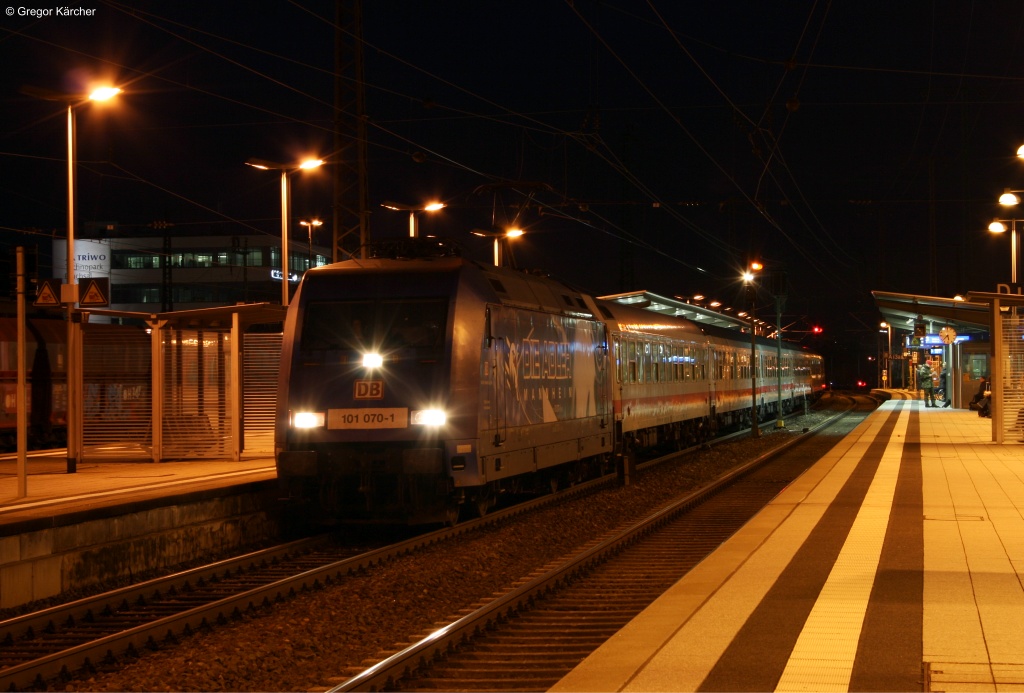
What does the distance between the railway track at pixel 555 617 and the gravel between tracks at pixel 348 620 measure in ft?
1.46

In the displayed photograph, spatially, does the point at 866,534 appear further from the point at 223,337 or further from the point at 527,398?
the point at 223,337

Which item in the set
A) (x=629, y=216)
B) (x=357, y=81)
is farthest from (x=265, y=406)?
(x=629, y=216)

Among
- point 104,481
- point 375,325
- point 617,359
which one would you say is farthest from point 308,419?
point 617,359

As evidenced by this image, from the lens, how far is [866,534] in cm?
1270

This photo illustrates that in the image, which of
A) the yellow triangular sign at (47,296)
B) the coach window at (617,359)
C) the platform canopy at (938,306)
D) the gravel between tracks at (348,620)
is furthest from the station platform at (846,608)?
the platform canopy at (938,306)

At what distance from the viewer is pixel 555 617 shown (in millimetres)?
9461

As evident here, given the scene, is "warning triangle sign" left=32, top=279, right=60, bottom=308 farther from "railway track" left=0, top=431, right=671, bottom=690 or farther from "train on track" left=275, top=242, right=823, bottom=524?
"railway track" left=0, top=431, right=671, bottom=690

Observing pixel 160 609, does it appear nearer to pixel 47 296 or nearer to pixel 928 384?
pixel 47 296

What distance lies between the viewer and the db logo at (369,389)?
1332 cm

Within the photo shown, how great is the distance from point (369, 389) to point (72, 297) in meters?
7.00

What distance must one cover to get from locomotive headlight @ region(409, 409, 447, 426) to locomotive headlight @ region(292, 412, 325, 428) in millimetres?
1171

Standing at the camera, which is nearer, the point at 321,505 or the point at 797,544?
the point at 797,544

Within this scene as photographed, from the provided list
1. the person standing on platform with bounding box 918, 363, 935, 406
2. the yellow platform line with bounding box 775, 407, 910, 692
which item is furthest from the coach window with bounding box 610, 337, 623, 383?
the person standing on platform with bounding box 918, 363, 935, 406

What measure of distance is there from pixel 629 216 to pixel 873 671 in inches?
1810
